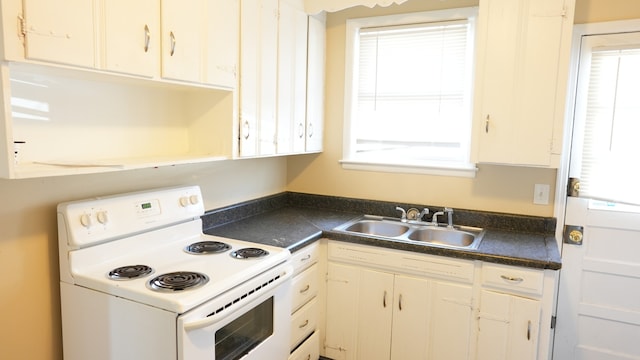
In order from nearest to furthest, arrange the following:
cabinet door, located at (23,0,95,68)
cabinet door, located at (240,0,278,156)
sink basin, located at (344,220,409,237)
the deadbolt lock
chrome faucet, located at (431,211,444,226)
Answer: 1. cabinet door, located at (23,0,95,68)
2. cabinet door, located at (240,0,278,156)
3. the deadbolt lock
4. chrome faucet, located at (431,211,444,226)
5. sink basin, located at (344,220,409,237)

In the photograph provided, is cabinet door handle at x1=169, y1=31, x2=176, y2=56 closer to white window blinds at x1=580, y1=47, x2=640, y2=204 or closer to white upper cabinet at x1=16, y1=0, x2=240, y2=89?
white upper cabinet at x1=16, y1=0, x2=240, y2=89

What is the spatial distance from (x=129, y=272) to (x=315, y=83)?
69.2 inches

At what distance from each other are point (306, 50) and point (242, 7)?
27.4 inches

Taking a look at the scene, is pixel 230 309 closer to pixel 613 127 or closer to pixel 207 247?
pixel 207 247

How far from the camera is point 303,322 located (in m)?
2.39

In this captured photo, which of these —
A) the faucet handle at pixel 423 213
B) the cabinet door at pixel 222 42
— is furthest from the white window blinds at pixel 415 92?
the cabinet door at pixel 222 42

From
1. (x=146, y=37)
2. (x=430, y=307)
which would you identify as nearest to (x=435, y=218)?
(x=430, y=307)

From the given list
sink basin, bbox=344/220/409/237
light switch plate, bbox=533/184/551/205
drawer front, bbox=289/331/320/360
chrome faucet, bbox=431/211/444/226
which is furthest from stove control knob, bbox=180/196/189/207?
light switch plate, bbox=533/184/551/205

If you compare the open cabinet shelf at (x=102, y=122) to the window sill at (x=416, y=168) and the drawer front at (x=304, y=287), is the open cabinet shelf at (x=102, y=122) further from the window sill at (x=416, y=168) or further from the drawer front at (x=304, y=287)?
the window sill at (x=416, y=168)

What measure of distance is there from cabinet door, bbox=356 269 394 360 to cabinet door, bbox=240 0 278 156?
941 mm

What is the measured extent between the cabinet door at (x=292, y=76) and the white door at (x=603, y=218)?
1.60 meters

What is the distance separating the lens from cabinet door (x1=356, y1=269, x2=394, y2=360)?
237 cm

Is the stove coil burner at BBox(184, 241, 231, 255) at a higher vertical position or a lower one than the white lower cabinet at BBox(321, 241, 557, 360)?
higher

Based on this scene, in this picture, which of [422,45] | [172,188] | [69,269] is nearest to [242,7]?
[172,188]
